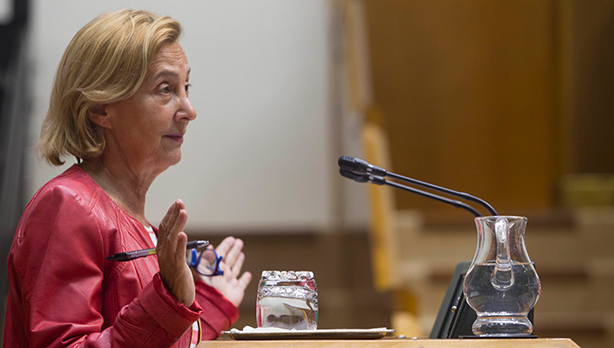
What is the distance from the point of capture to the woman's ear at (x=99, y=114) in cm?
131

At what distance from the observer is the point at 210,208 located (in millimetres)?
4496

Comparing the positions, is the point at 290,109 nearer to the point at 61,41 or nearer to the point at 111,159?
the point at 61,41

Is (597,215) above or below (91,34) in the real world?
below

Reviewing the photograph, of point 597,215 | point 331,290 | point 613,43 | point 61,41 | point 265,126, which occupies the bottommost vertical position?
point 331,290

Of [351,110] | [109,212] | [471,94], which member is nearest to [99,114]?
[109,212]

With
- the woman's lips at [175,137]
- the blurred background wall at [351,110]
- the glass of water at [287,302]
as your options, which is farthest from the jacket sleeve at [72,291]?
the blurred background wall at [351,110]

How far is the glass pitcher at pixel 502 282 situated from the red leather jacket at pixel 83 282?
43cm

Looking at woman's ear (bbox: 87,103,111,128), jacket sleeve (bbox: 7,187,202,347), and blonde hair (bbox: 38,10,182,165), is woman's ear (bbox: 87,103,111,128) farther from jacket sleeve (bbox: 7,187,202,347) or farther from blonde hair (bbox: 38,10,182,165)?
jacket sleeve (bbox: 7,187,202,347)

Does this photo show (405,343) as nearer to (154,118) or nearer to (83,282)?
(83,282)

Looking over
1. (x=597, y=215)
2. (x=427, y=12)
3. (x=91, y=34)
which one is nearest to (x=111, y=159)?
(x=91, y=34)

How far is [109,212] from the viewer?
1236mm

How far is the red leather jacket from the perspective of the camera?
3.54ft

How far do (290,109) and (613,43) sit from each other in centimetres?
197

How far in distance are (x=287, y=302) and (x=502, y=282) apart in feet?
1.10
